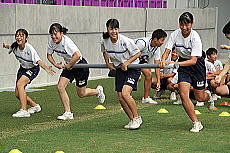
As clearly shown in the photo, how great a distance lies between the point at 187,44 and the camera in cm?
1034

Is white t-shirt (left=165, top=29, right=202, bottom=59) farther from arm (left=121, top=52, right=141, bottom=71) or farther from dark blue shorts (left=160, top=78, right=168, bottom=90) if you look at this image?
dark blue shorts (left=160, top=78, right=168, bottom=90)

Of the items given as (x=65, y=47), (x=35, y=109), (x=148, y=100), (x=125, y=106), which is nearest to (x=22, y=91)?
(x=35, y=109)

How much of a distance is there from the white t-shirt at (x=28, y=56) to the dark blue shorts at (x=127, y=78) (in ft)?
6.33

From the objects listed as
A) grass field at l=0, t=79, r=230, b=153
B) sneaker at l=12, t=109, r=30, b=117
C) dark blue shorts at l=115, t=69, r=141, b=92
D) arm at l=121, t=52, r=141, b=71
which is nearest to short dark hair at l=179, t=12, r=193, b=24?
arm at l=121, t=52, r=141, b=71

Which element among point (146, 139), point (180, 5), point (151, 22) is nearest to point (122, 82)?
point (146, 139)

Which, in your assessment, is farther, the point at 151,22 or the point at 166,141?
the point at 151,22

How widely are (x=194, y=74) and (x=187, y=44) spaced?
22.5 inches

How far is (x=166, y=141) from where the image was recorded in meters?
9.28

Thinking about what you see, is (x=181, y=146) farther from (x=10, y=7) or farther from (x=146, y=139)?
(x=10, y=7)

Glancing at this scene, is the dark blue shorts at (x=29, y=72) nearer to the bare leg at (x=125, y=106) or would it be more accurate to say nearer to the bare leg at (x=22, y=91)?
the bare leg at (x=22, y=91)

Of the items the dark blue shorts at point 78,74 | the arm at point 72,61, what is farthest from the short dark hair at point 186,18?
the dark blue shorts at point 78,74

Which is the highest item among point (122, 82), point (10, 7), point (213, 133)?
point (10, 7)

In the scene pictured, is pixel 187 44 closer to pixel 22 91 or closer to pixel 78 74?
pixel 78 74

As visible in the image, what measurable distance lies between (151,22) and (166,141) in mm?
14361
